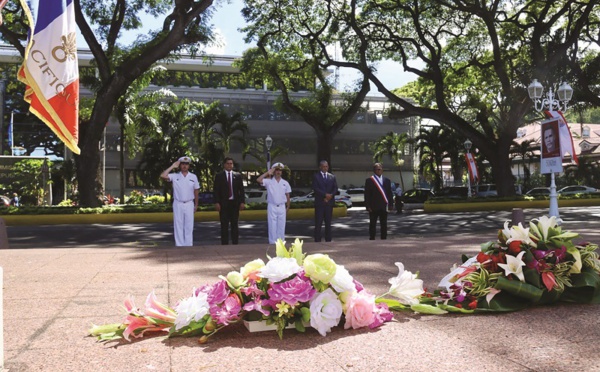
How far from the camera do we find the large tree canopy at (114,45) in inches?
778

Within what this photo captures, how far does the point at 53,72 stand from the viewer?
4.06 metres

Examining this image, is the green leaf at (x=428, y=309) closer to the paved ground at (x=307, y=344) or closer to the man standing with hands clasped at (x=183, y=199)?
the paved ground at (x=307, y=344)

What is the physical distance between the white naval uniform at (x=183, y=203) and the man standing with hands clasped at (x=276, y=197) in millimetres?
1349

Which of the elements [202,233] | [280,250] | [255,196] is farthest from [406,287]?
[255,196]

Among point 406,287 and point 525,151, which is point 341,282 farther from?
point 525,151

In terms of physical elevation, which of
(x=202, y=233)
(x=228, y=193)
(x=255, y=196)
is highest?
(x=228, y=193)

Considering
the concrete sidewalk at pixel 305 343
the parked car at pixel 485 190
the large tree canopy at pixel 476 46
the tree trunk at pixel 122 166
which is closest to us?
the concrete sidewalk at pixel 305 343

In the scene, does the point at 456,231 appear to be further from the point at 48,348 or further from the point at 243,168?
the point at 243,168

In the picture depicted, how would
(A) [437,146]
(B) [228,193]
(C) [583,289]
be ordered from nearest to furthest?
(C) [583,289] → (B) [228,193] → (A) [437,146]

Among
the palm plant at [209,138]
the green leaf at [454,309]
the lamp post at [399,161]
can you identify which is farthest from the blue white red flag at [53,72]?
the lamp post at [399,161]

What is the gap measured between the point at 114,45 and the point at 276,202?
15.0 m

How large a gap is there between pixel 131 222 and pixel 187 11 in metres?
8.13

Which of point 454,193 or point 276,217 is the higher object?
point 276,217

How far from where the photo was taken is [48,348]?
3148 mm
